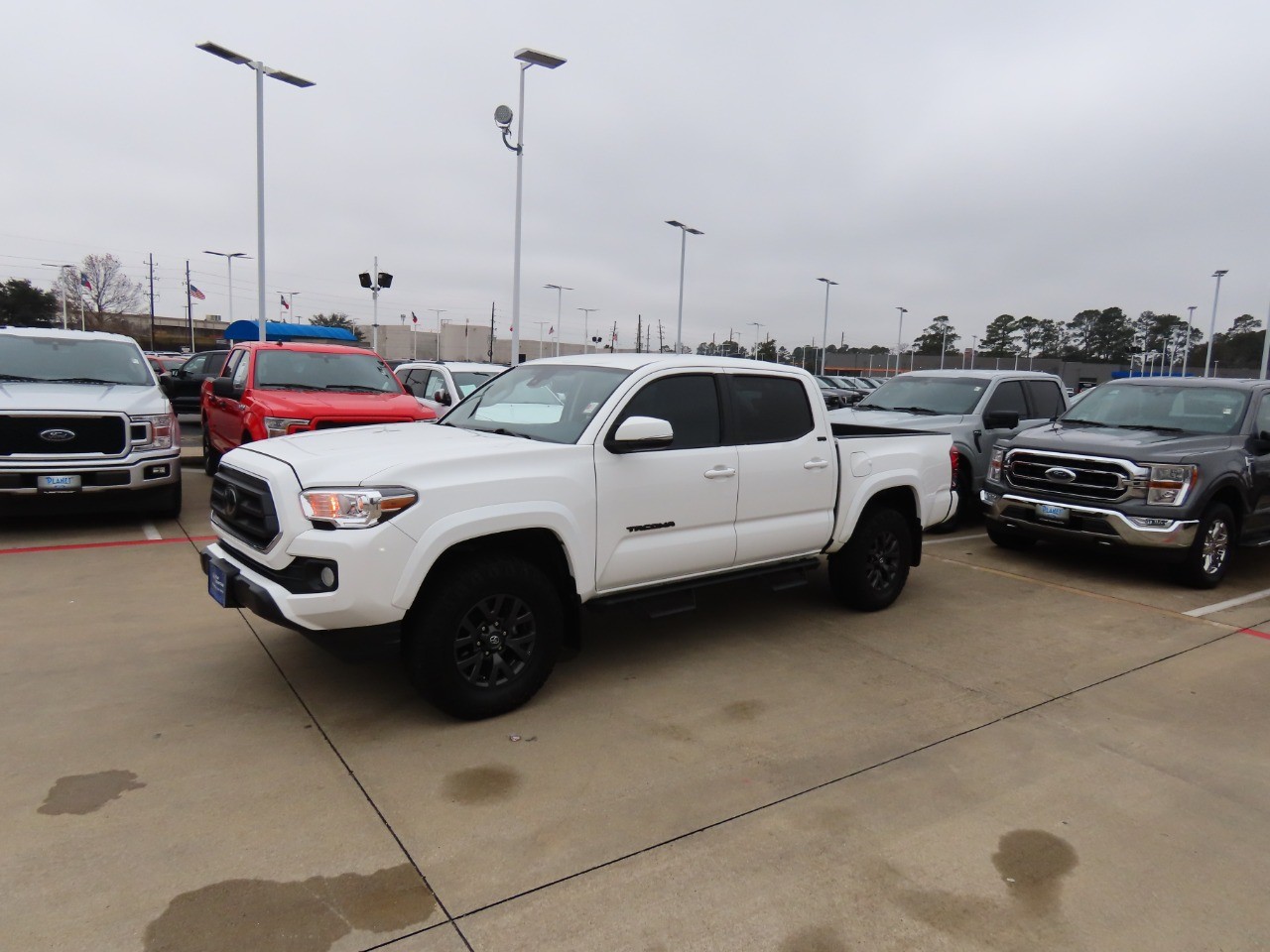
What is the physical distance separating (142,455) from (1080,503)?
29.0 ft

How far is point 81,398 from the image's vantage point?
779 centimetres

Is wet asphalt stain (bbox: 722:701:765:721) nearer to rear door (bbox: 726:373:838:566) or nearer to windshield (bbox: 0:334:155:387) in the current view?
rear door (bbox: 726:373:838:566)

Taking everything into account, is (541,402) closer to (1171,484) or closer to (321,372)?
(1171,484)

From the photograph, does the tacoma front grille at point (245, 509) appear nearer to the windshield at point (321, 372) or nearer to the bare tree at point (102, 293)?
the windshield at point (321, 372)

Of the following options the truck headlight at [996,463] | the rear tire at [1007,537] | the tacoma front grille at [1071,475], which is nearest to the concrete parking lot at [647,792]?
the tacoma front grille at [1071,475]

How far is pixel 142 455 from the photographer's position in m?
7.86

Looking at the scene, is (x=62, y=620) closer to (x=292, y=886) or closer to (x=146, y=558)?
(x=146, y=558)

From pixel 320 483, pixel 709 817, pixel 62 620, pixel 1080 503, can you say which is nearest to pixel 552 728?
pixel 709 817

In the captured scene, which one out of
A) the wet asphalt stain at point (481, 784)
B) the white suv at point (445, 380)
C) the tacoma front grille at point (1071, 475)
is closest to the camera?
the wet asphalt stain at point (481, 784)

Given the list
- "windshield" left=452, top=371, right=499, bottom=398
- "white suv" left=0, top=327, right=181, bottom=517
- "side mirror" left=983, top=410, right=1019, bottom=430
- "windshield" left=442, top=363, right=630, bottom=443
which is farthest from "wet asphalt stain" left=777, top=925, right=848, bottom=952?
"windshield" left=452, top=371, right=499, bottom=398

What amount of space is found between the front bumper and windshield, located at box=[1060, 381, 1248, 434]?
137 centimetres

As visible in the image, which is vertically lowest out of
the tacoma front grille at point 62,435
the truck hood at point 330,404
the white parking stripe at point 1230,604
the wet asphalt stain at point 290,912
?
the wet asphalt stain at point 290,912

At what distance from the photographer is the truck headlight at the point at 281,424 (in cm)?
838

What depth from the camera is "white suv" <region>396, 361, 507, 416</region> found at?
1141cm
